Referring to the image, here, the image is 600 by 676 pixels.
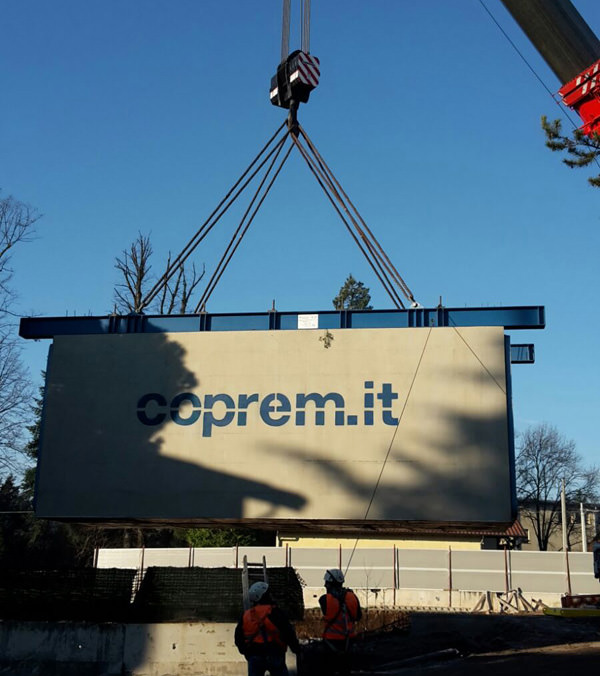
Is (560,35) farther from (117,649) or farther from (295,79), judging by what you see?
(117,649)

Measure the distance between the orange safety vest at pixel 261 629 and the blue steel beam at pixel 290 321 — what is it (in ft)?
49.1

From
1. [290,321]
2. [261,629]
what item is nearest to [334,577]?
[261,629]

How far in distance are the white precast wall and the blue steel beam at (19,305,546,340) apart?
11.4 m

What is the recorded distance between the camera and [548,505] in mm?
68500

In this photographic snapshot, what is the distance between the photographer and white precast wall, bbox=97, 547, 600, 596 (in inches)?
1225

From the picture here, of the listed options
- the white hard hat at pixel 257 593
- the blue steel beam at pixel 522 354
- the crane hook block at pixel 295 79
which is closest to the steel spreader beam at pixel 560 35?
the crane hook block at pixel 295 79

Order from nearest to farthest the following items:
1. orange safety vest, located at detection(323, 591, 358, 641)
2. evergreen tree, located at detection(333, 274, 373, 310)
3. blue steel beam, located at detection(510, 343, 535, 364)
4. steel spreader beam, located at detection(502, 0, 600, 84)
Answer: orange safety vest, located at detection(323, 591, 358, 641)
steel spreader beam, located at detection(502, 0, 600, 84)
blue steel beam, located at detection(510, 343, 535, 364)
evergreen tree, located at detection(333, 274, 373, 310)

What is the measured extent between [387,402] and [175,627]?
10.4m

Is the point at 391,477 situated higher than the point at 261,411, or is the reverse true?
the point at 261,411

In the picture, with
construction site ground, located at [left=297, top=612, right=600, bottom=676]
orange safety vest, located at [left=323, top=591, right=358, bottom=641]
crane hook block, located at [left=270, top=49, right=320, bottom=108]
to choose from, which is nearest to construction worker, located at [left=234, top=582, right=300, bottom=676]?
orange safety vest, located at [left=323, top=591, right=358, bottom=641]

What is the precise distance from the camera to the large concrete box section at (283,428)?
21859 mm

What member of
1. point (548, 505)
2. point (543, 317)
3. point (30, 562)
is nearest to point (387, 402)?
point (543, 317)

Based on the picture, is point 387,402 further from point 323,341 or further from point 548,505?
point 548,505

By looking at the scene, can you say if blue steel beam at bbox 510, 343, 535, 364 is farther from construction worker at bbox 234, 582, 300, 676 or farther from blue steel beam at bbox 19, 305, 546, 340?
construction worker at bbox 234, 582, 300, 676
